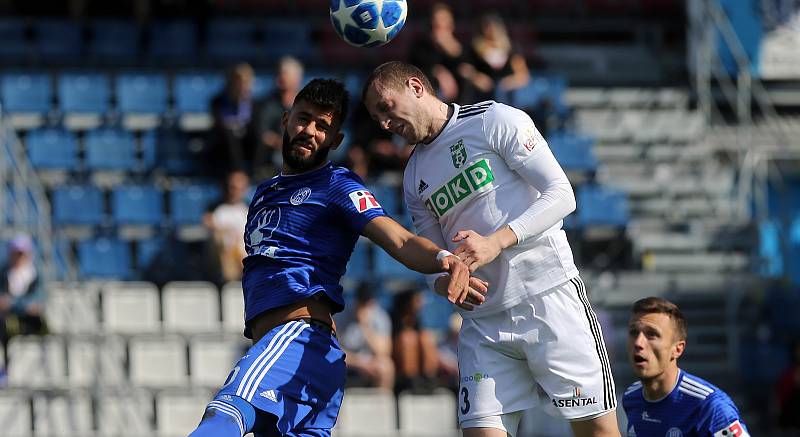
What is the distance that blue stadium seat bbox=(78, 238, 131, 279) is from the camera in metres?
12.7

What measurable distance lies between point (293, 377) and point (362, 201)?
835 millimetres

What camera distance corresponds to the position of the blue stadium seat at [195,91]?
46.9 feet

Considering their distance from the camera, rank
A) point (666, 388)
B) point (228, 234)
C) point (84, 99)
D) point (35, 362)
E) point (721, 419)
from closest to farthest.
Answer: point (721, 419)
point (666, 388)
point (35, 362)
point (228, 234)
point (84, 99)

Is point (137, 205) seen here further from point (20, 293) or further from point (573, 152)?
point (573, 152)

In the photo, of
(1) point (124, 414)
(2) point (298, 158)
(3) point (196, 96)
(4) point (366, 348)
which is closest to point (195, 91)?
(3) point (196, 96)

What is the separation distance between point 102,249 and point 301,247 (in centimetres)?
725

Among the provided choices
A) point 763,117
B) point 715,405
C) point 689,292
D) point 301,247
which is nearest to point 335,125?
point 301,247

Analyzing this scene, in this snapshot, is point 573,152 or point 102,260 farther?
point 573,152

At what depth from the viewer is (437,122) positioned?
616 cm

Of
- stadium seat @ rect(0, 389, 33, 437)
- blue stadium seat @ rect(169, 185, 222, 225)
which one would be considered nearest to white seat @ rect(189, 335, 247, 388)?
stadium seat @ rect(0, 389, 33, 437)

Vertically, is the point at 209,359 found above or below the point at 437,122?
below

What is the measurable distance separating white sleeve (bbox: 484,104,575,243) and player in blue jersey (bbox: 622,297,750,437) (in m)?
1.05

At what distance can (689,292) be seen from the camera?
13.6 m

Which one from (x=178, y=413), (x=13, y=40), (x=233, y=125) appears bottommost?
(x=178, y=413)
